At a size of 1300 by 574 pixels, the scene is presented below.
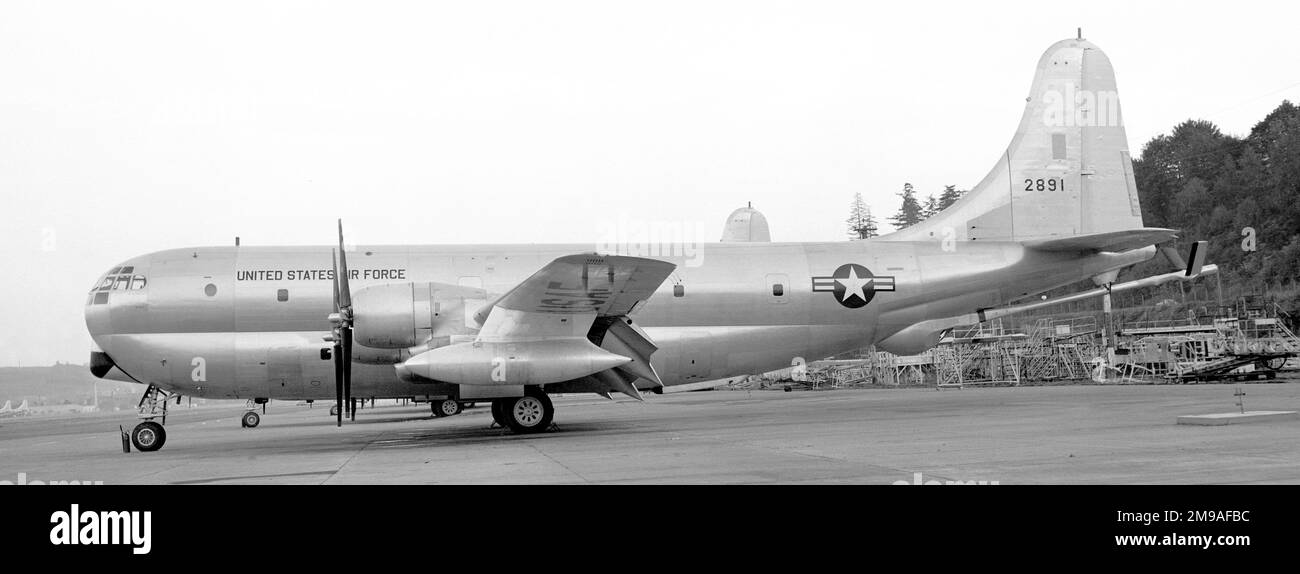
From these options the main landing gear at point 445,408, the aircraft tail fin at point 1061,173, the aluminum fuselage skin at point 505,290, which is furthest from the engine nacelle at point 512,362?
the main landing gear at point 445,408

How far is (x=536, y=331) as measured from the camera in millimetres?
18438

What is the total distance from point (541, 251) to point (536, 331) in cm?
394

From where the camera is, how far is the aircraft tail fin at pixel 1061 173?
78.8 feet

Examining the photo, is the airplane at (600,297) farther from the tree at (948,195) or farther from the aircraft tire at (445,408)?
the tree at (948,195)

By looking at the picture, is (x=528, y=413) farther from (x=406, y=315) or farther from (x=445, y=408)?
(x=445, y=408)

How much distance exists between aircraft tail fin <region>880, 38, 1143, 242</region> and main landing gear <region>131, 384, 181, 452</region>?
16.8 m

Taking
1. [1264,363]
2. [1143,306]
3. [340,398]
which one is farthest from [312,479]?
Answer: [1143,306]

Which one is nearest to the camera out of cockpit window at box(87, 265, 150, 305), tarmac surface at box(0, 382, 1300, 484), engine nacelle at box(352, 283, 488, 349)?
tarmac surface at box(0, 382, 1300, 484)

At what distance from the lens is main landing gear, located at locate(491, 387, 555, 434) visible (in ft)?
64.1

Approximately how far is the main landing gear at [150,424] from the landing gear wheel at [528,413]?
271 inches

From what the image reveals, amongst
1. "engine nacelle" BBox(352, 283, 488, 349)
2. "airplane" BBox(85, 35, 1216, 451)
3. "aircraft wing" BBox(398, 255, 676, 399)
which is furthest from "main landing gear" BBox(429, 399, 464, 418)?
"aircraft wing" BBox(398, 255, 676, 399)

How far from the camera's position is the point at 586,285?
1745 centimetres

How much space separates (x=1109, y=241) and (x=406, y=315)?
15382 mm

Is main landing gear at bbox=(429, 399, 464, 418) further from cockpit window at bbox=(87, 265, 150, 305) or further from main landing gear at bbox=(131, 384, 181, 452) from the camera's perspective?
cockpit window at bbox=(87, 265, 150, 305)
